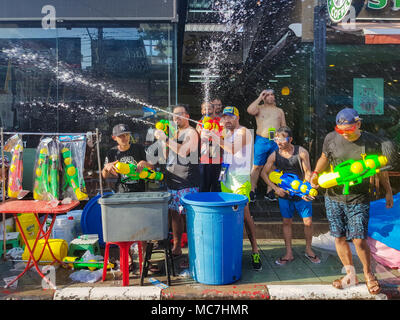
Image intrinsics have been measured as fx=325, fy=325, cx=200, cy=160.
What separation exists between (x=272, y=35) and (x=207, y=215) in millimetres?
5532

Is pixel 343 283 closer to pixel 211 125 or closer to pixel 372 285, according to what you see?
pixel 372 285

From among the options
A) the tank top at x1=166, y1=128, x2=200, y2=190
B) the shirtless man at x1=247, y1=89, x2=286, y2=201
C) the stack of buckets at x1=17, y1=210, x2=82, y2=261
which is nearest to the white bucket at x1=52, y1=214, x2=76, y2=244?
the stack of buckets at x1=17, y1=210, x2=82, y2=261

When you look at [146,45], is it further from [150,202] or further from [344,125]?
[344,125]

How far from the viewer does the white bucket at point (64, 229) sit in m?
4.80

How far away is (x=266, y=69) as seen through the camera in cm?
909

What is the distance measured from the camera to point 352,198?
11.2 ft

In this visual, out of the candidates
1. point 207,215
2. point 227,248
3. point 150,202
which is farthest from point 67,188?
point 227,248

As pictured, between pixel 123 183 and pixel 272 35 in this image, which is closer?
pixel 123 183

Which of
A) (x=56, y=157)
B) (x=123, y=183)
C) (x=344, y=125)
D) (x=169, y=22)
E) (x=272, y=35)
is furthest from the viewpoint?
(x=272, y=35)

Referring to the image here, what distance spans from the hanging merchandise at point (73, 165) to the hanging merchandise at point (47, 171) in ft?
0.32

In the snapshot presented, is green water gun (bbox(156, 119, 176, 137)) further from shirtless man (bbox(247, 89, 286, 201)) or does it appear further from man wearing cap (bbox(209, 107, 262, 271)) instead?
shirtless man (bbox(247, 89, 286, 201))

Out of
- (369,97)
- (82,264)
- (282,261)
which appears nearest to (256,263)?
(282,261)

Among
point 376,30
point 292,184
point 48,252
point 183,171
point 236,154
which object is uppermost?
point 376,30

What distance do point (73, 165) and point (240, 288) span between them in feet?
7.80
